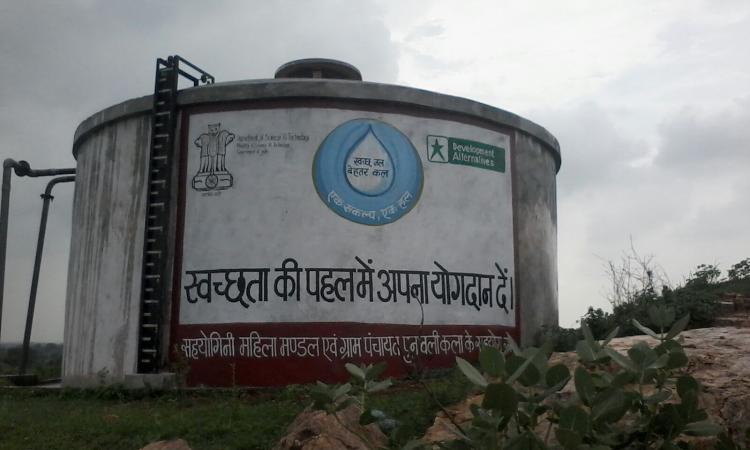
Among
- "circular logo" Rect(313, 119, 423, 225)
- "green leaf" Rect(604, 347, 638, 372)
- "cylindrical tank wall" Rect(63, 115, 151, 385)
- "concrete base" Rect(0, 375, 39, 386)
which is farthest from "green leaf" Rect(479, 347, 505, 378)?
"concrete base" Rect(0, 375, 39, 386)

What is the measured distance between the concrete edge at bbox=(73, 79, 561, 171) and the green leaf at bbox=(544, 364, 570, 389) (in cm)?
879

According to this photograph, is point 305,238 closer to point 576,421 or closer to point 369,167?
point 369,167

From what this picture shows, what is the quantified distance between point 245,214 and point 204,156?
3.66ft

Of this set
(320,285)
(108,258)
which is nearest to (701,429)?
(320,285)

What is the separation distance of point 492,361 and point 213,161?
908 centimetres

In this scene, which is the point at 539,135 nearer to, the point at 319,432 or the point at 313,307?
the point at 313,307

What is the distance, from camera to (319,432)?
3789 mm

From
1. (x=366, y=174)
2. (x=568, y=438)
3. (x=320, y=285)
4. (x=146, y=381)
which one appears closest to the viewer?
(x=568, y=438)

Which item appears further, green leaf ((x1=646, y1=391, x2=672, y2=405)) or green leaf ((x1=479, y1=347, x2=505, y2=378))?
green leaf ((x1=646, y1=391, x2=672, y2=405))

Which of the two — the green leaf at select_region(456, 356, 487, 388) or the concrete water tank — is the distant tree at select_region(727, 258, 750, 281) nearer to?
the concrete water tank

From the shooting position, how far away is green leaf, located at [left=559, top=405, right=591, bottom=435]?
1429 mm

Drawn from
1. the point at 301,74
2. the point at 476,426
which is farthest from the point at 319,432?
the point at 301,74

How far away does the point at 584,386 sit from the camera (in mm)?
1552

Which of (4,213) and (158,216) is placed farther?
(4,213)
